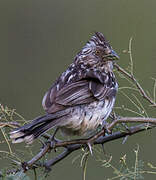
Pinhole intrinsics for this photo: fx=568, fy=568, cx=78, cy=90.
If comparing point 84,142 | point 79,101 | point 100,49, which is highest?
point 100,49

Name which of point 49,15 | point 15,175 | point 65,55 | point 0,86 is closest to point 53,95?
point 15,175

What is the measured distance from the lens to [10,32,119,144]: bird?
434 centimetres

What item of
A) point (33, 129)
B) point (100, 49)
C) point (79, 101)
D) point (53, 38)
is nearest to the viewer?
point (33, 129)

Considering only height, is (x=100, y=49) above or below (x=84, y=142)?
above

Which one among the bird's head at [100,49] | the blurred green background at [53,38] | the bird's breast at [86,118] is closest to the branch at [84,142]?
the bird's breast at [86,118]

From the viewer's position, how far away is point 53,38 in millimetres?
9914

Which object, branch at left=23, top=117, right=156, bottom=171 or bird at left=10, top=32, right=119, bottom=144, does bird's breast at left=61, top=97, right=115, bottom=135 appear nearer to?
bird at left=10, top=32, right=119, bottom=144

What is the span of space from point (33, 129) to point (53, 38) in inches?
228

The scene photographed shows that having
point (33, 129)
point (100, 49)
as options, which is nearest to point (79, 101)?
point (33, 129)

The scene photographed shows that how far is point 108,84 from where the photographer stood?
210 inches

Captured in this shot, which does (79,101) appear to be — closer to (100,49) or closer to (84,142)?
(84,142)

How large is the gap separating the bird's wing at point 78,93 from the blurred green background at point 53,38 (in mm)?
2944

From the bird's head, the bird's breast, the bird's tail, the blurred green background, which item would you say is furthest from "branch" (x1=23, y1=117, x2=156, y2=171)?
the blurred green background

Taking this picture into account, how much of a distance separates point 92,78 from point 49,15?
5162mm
